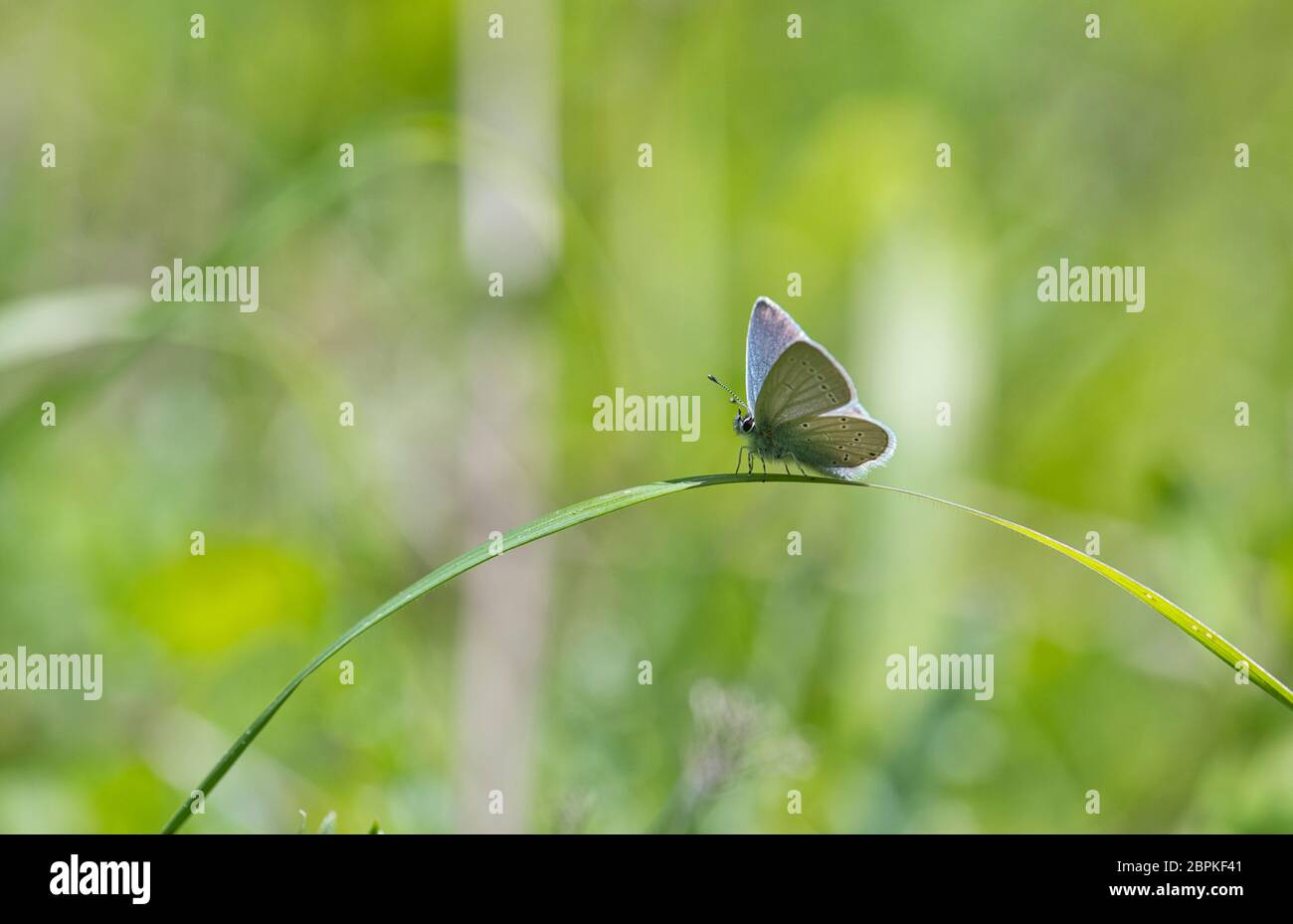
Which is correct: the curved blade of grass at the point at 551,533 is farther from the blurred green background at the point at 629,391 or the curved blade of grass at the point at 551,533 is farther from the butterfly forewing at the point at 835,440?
A: the blurred green background at the point at 629,391

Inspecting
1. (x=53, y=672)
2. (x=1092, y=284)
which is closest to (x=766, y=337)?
(x=53, y=672)

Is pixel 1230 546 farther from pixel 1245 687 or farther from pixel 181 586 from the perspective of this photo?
pixel 181 586

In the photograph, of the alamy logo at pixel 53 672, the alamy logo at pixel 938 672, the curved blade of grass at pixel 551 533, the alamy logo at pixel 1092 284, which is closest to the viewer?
the curved blade of grass at pixel 551 533

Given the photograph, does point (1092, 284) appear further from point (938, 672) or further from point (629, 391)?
point (938, 672)

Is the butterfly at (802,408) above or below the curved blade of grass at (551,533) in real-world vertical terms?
above

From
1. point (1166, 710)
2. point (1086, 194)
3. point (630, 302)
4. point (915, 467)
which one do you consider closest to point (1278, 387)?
point (1086, 194)

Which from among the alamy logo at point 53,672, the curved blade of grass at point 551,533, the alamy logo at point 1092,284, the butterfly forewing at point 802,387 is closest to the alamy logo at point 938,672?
the butterfly forewing at point 802,387

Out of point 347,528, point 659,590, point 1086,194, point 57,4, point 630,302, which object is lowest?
point 659,590

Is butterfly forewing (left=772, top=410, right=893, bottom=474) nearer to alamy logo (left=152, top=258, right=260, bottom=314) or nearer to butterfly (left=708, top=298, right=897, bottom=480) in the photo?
butterfly (left=708, top=298, right=897, bottom=480)
